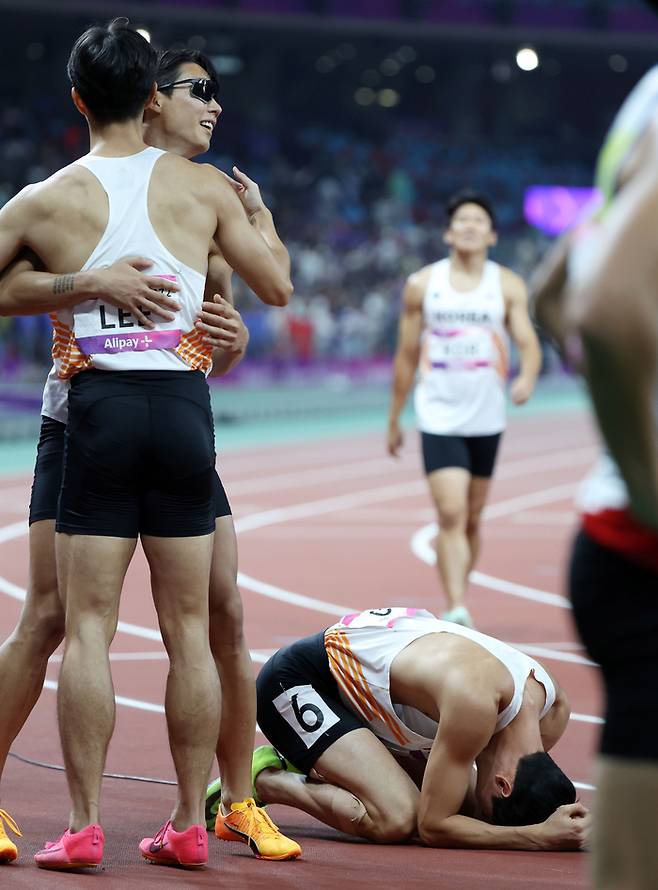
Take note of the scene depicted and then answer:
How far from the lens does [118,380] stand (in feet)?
14.1

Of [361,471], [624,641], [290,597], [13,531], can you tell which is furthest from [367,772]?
[361,471]

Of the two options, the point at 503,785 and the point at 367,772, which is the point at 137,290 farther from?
the point at 503,785

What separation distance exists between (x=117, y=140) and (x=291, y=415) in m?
24.5

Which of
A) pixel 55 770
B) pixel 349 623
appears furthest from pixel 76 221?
pixel 55 770

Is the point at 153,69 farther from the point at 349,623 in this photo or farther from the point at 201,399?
the point at 349,623

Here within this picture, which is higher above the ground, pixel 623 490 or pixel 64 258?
pixel 64 258

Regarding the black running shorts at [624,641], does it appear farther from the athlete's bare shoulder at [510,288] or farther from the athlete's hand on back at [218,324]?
the athlete's bare shoulder at [510,288]

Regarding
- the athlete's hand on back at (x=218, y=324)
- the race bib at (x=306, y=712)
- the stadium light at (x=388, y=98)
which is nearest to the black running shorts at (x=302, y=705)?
the race bib at (x=306, y=712)

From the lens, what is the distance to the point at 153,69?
4.35 m

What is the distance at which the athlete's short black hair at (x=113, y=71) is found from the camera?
425cm

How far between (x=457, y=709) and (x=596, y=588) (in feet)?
7.74

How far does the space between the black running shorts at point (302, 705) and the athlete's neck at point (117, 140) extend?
5.88 feet

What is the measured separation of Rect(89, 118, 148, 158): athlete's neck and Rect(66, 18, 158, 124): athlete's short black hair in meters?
0.02

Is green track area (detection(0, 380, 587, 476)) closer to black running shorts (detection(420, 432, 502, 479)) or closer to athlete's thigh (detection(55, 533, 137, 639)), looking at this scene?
black running shorts (detection(420, 432, 502, 479))
